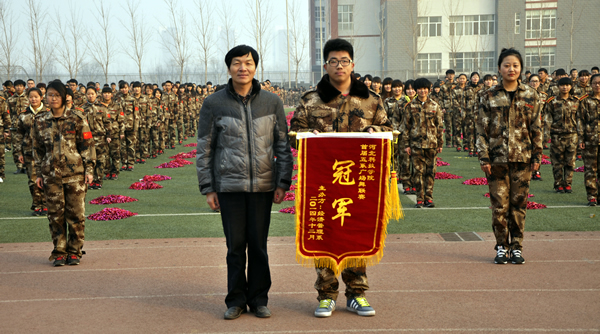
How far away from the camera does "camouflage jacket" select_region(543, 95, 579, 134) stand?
11664mm

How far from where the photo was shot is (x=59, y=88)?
719 centimetres

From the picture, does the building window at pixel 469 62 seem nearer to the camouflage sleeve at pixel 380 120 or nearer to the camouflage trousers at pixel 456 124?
the camouflage trousers at pixel 456 124

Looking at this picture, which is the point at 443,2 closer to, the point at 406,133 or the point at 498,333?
the point at 406,133

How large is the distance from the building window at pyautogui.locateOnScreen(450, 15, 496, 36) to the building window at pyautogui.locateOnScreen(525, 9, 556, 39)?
117 inches

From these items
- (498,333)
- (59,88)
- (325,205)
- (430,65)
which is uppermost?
(430,65)

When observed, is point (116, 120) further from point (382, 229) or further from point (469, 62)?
point (469, 62)

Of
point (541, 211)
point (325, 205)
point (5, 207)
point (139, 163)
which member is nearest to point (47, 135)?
point (325, 205)

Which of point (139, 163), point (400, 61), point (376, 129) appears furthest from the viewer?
point (400, 61)

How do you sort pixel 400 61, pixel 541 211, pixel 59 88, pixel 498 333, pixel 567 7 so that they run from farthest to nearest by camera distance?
pixel 400 61, pixel 567 7, pixel 541 211, pixel 59 88, pixel 498 333

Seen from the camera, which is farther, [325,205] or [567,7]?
[567,7]

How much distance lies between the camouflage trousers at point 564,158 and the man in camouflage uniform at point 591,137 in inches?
37.9

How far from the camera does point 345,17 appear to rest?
63844 millimetres

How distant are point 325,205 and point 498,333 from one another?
163cm

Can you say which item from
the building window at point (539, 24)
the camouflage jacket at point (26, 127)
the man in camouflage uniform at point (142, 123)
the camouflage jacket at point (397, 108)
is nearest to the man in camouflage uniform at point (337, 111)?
the camouflage jacket at point (26, 127)
